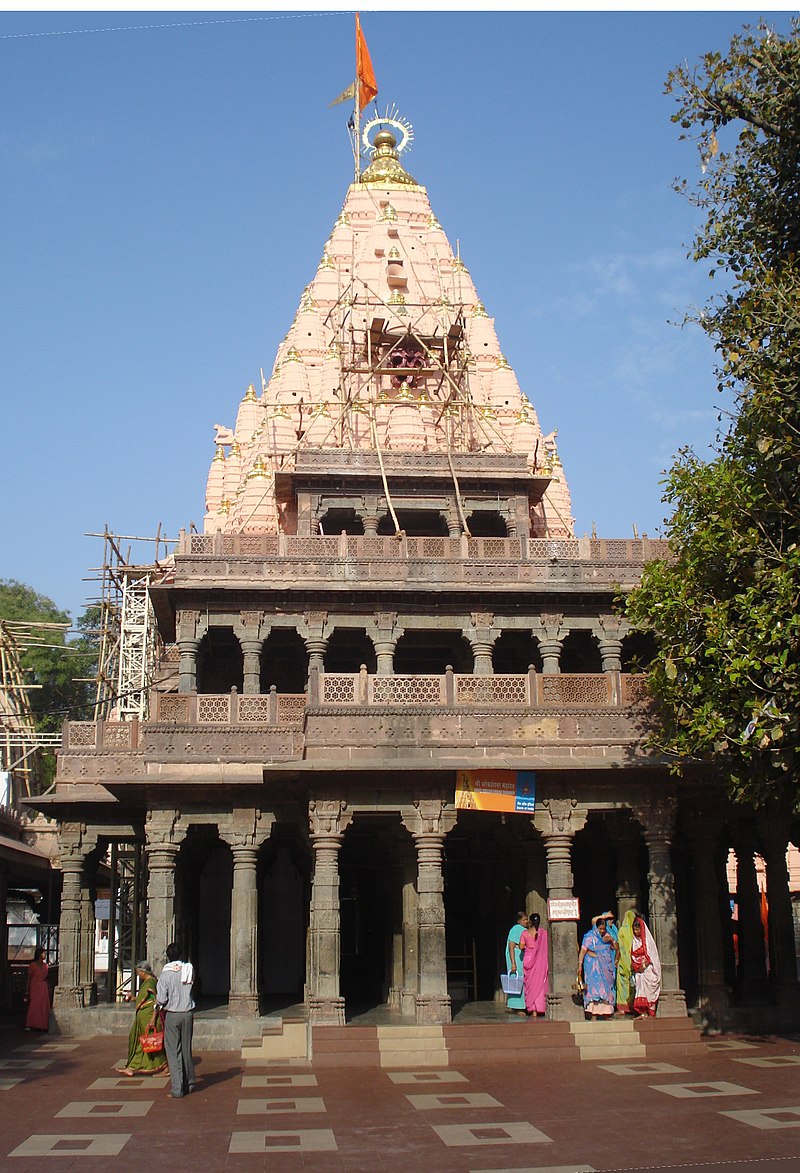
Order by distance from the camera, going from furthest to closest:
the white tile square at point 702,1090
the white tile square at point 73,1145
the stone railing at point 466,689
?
the stone railing at point 466,689
the white tile square at point 702,1090
the white tile square at point 73,1145

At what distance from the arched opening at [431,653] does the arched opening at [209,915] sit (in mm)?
7054

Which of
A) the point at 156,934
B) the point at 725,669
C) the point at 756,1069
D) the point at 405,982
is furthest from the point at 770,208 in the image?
the point at 156,934

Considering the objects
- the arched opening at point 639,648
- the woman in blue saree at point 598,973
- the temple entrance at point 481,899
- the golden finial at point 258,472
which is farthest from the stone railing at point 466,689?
the golden finial at point 258,472

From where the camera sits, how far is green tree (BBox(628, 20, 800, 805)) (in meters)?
18.7

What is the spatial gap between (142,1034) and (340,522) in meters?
20.3

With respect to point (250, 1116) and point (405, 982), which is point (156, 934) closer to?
point (405, 982)

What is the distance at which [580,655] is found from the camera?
3469 cm

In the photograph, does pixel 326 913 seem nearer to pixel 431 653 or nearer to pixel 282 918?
pixel 282 918

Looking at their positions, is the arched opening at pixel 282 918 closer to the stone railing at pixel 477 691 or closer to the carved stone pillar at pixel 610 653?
the stone railing at pixel 477 691

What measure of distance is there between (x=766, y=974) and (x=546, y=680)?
942 centimetres

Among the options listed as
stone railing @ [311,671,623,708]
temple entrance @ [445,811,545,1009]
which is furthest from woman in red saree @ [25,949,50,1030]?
stone railing @ [311,671,623,708]

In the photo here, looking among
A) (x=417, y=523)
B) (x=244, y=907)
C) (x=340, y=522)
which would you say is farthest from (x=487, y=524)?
(x=244, y=907)

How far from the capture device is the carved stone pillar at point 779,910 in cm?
2370

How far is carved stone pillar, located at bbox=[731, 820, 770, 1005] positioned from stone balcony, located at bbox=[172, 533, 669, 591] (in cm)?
773
